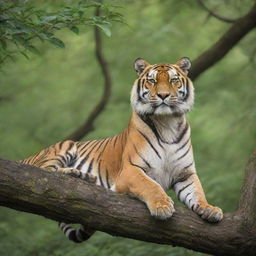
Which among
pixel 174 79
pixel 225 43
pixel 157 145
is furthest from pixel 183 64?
pixel 225 43

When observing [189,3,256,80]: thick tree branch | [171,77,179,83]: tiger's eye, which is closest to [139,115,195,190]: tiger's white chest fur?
[171,77,179,83]: tiger's eye

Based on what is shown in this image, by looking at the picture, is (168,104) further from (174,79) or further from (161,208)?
(161,208)

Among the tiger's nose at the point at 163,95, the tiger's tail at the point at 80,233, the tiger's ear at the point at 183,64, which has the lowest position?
the tiger's tail at the point at 80,233

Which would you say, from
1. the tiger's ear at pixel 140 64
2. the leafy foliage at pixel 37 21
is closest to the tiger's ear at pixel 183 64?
the tiger's ear at pixel 140 64

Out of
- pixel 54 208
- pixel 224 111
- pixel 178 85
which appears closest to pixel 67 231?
pixel 54 208

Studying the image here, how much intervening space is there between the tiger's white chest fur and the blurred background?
296cm

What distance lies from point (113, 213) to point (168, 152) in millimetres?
973

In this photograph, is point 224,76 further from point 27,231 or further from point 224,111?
point 27,231

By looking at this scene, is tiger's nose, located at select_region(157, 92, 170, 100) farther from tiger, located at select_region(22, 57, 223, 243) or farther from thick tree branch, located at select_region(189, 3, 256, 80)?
thick tree branch, located at select_region(189, 3, 256, 80)

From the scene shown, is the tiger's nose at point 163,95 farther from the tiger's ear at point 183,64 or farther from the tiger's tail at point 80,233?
the tiger's tail at point 80,233

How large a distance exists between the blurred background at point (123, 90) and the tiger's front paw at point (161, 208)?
3631 mm

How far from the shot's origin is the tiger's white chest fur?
5.78 m

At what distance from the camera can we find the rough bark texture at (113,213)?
4898 millimetres

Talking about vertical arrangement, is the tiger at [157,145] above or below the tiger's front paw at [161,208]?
above
